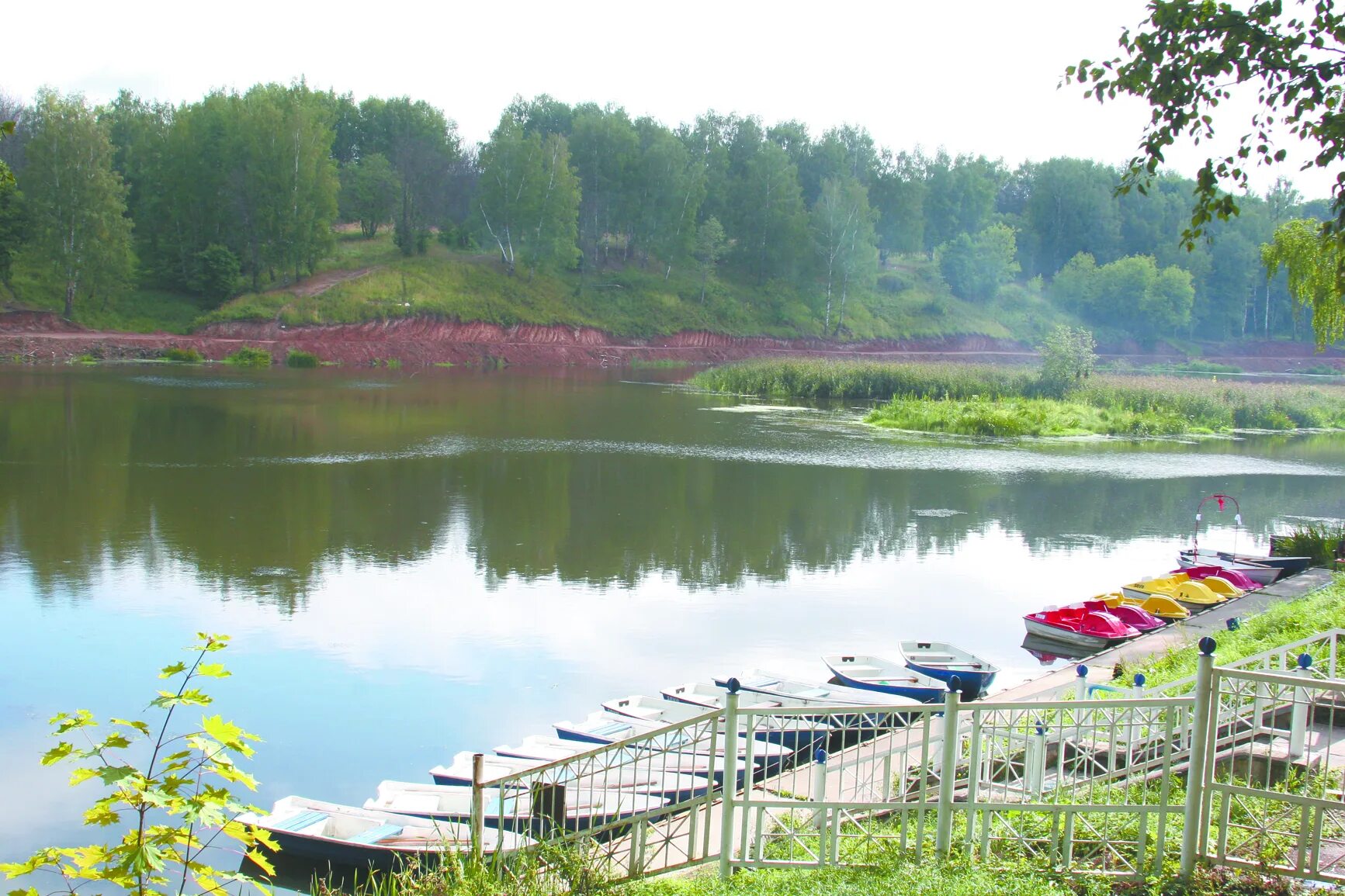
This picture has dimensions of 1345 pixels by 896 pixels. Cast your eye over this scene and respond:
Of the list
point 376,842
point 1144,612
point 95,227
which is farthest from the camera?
point 95,227

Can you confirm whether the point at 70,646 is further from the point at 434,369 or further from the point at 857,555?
the point at 434,369

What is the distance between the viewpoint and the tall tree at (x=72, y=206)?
218 feet

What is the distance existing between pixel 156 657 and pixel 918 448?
27621mm

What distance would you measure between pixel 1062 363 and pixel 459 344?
3953cm

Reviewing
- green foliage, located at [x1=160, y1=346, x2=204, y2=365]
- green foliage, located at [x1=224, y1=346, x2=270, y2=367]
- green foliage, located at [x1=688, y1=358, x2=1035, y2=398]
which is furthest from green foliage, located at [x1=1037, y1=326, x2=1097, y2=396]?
green foliage, located at [x1=160, y1=346, x2=204, y2=365]

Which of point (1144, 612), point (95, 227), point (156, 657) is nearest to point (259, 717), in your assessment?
point (156, 657)

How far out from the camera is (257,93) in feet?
255

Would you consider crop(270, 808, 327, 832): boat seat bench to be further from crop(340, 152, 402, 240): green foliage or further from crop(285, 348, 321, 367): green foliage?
crop(340, 152, 402, 240): green foliage

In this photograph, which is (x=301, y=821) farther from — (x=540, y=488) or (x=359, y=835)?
(x=540, y=488)

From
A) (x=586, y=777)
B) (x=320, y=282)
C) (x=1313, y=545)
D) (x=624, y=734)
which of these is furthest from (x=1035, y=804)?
(x=320, y=282)

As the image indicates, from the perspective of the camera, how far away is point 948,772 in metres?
6.46

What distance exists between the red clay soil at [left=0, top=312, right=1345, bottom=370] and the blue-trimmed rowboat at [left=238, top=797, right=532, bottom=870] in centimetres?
6040

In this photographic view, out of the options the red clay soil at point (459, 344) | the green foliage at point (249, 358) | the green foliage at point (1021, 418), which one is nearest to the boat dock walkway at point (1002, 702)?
the green foliage at point (1021, 418)

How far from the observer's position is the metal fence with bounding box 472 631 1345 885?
20.2ft
